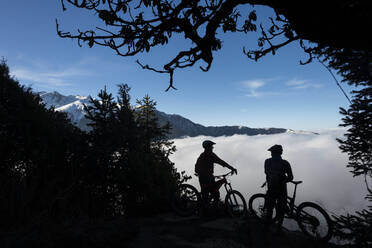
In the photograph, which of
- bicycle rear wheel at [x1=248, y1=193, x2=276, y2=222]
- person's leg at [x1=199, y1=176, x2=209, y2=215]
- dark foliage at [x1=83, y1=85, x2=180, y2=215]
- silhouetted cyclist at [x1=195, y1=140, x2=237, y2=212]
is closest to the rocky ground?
bicycle rear wheel at [x1=248, y1=193, x2=276, y2=222]

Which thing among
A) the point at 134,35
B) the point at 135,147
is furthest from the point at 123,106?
the point at 134,35

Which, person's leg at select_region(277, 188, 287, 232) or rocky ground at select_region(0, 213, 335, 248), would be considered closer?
rocky ground at select_region(0, 213, 335, 248)

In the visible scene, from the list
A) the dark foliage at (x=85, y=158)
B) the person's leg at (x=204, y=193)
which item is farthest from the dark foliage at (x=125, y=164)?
the person's leg at (x=204, y=193)

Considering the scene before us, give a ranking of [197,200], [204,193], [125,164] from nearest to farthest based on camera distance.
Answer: [204,193]
[197,200]
[125,164]

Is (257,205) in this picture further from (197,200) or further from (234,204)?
(197,200)

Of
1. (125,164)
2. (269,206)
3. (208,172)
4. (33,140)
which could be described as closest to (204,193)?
(208,172)

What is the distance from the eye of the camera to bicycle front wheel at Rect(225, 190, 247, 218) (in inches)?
263

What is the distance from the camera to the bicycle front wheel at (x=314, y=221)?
472 centimetres

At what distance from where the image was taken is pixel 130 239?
4.71m

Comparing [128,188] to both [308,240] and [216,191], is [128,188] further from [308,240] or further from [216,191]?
[308,240]

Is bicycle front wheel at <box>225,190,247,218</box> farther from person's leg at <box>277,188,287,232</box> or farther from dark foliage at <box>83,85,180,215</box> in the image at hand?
dark foliage at <box>83,85,180,215</box>

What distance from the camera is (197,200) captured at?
714 centimetres

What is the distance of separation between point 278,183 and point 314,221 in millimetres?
1103

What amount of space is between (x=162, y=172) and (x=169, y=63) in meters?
8.21
